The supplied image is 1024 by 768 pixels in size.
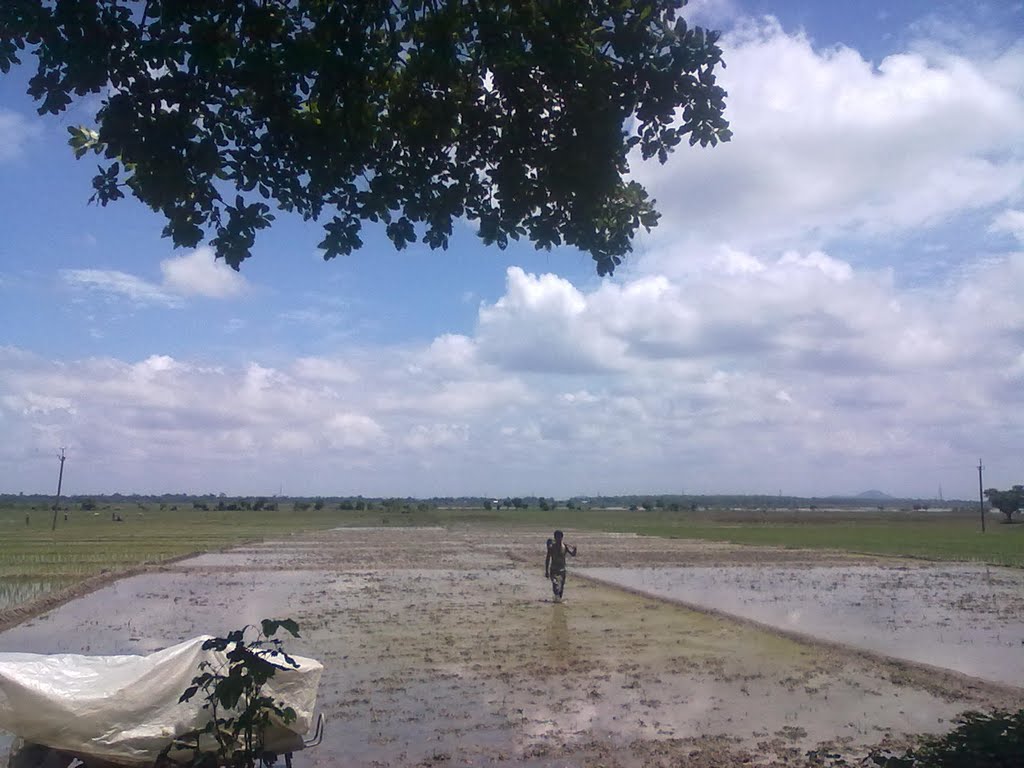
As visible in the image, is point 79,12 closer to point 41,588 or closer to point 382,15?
point 382,15

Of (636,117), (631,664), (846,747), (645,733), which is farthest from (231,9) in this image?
(631,664)

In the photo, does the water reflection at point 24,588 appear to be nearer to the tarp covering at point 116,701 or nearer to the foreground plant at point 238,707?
the tarp covering at point 116,701

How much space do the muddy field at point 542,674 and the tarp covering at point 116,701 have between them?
143 centimetres

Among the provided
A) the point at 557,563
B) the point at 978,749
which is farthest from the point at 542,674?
the point at 557,563

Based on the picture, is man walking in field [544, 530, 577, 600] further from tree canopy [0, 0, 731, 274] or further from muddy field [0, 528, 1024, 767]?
tree canopy [0, 0, 731, 274]

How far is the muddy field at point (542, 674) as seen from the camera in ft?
26.2

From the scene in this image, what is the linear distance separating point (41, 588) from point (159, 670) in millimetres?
18900

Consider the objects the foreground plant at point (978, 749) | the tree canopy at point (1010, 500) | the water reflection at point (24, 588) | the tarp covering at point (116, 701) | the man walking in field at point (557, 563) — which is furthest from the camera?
the tree canopy at point (1010, 500)

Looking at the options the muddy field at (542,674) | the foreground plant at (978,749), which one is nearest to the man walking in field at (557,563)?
the muddy field at (542,674)

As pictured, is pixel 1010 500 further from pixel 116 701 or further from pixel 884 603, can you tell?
pixel 116 701

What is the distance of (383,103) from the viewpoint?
6.42m

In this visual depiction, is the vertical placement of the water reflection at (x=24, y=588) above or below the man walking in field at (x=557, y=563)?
below

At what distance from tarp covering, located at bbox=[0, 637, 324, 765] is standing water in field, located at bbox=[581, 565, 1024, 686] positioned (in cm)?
948

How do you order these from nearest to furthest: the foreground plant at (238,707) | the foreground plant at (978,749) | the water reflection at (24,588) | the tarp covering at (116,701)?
the foreground plant at (978,749) → the foreground plant at (238,707) → the tarp covering at (116,701) → the water reflection at (24,588)
